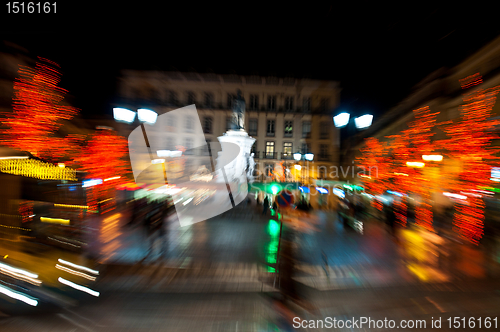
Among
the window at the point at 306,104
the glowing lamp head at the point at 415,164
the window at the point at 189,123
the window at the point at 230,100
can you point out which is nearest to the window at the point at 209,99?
the window at the point at 230,100

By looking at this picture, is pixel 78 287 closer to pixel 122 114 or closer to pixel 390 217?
pixel 122 114

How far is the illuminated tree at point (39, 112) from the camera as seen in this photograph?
8.57 metres

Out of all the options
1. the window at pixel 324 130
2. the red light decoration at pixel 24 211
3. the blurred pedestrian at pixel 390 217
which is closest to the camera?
the red light decoration at pixel 24 211

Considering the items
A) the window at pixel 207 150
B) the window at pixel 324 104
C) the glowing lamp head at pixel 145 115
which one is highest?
the window at pixel 324 104

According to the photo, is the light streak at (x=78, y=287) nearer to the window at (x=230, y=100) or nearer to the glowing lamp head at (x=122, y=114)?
the glowing lamp head at (x=122, y=114)

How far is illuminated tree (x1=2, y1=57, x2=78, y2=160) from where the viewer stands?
8.57 meters

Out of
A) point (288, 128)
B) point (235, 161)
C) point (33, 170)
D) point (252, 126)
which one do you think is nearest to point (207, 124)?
point (252, 126)

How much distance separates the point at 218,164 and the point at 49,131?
10660 millimetres

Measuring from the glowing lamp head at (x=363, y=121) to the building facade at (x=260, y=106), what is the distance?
1491cm

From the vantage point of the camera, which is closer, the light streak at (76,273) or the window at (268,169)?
the light streak at (76,273)

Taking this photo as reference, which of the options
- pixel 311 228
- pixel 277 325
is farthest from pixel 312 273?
pixel 311 228

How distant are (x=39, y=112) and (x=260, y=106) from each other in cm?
1994

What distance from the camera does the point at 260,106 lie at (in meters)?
24.9

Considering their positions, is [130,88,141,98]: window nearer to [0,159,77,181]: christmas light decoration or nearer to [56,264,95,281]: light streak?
[0,159,77,181]: christmas light decoration
